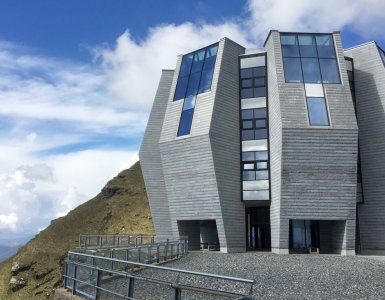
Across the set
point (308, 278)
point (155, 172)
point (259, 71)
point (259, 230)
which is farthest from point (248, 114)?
point (308, 278)

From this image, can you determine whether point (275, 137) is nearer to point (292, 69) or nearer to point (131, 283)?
point (292, 69)

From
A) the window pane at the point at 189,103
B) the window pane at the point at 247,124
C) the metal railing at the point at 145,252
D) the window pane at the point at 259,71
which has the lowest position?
the metal railing at the point at 145,252

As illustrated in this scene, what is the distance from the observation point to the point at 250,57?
3114cm

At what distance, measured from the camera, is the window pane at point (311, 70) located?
1087 inches

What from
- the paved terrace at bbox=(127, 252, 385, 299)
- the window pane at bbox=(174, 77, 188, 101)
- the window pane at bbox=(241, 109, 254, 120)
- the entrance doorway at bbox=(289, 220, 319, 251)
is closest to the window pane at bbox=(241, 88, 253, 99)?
the window pane at bbox=(241, 109, 254, 120)

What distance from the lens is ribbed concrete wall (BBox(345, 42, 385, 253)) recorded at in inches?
1099

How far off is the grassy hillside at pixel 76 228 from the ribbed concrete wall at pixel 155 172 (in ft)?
67.9

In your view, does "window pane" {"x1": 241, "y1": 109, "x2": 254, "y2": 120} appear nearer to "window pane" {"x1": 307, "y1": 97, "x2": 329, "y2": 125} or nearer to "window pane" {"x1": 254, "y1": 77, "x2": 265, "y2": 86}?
"window pane" {"x1": 254, "y1": 77, "x2": 265, "y2": 86}

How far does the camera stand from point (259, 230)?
31.9m

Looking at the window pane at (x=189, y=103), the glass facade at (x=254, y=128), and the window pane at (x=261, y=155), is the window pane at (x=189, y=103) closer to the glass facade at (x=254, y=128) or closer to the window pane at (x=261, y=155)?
the glass facade at (x=254, y=128)

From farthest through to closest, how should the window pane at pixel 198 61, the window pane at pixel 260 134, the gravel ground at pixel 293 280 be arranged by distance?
1. the window pane at pixel 198 61
2. the window pane at pixel 260 134
3. the gravel ground at pixel 293 280

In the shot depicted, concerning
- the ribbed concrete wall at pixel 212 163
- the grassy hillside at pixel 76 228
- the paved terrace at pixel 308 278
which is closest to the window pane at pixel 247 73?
the ribbed concrete wall at pixel 212 163

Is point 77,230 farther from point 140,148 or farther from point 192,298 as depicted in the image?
point 192,298

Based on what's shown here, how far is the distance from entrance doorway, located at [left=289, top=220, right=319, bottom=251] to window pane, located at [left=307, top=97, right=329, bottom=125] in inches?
303
